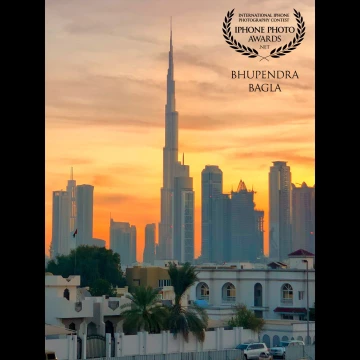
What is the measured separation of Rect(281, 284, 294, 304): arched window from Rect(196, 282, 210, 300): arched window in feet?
5.90

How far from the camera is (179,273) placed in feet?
55.3

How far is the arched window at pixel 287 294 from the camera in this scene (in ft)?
61.4

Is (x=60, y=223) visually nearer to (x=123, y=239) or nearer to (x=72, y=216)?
(x=72, y=216)

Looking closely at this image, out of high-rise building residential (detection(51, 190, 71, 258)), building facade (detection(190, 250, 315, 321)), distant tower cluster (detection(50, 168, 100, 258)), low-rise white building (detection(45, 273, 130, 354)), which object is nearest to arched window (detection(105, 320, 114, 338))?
low-rise white building (detection(45, 273, 130, 354))

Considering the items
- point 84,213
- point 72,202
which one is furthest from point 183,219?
point 72,202

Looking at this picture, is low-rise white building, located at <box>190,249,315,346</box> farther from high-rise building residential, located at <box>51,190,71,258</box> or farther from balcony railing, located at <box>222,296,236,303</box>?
high-rise building residential, located at <box>51,190,71,258</box>

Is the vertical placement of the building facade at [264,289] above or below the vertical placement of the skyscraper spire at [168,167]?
below

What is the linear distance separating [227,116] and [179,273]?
21.9 feet

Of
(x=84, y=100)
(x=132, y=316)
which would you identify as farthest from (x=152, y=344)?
(x=84, y=100)

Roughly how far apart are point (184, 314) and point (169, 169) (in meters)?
11.0

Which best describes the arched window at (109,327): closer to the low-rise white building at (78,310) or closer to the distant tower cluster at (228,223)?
the low-rise white building at (78,310)

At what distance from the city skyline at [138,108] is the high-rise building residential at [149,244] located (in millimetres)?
238

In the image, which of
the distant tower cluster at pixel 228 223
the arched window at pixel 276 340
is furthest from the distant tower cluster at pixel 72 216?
the arched window at pixel 276 340
